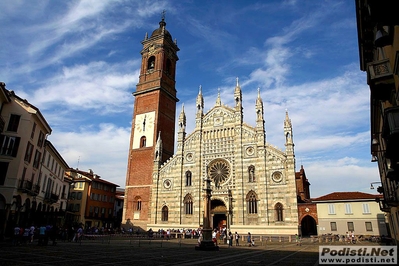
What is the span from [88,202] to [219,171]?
26.9m

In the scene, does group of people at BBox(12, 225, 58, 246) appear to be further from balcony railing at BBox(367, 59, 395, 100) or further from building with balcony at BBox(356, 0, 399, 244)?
balcony railing at BBox(367, 59, 395, 100)

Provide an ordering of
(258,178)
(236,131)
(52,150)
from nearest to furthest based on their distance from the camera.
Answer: (52,150)
(258,178)
(236,131)

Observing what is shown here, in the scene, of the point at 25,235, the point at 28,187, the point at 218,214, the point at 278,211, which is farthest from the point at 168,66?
the point at 25,235

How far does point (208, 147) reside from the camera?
4325 centimetres

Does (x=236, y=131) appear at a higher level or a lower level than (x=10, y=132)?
higher

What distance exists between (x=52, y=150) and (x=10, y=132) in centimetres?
946

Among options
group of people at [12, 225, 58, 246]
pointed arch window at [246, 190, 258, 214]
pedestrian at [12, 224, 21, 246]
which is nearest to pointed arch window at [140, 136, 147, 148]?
pointed arch window at [246, 190, 258, 214]

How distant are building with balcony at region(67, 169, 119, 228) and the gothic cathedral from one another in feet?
36.6

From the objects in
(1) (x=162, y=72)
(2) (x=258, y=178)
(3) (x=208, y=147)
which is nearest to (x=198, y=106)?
(3) (x=208, y=147)

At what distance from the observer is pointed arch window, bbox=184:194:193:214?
41.3m

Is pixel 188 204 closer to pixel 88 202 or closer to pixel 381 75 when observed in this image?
pixel 88 202

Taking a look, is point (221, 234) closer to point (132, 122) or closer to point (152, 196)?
point (152, 196)

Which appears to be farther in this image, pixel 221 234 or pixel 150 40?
pixel 150 40

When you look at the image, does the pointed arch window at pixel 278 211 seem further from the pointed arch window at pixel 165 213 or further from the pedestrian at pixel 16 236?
the pedestrian at pixel 16 236
